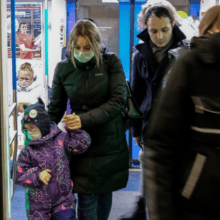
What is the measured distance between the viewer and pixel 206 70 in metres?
0.92

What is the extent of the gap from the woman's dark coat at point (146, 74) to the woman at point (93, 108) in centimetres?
18

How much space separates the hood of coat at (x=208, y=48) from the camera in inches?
35.6

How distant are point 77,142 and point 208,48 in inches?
53.5

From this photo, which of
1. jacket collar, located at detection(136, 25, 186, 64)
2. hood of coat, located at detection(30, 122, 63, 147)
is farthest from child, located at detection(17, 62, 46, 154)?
jacket collar, located at detection(136, 25, 186, 64)

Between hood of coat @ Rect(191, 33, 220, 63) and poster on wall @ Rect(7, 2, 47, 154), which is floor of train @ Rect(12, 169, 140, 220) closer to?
poster on wall @ Rect(7, 2, 47, 154)

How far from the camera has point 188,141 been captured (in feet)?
3.15

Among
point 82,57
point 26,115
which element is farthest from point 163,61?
point 26,115

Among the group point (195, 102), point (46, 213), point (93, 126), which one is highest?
point (195, 102)

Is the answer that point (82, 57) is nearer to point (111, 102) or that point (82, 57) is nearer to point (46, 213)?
point (111, 102)

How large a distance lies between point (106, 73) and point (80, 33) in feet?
0.95

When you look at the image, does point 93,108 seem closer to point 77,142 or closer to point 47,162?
point 77,142

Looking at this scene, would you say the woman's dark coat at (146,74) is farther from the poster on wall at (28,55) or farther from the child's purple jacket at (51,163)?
the poster on wall at (28,55)

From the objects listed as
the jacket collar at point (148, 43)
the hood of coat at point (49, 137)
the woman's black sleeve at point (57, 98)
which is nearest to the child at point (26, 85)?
the woman's black sleeve at point (57, 98)

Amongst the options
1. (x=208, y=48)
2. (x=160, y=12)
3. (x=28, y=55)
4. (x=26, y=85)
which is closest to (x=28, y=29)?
(x=28, y=55)
